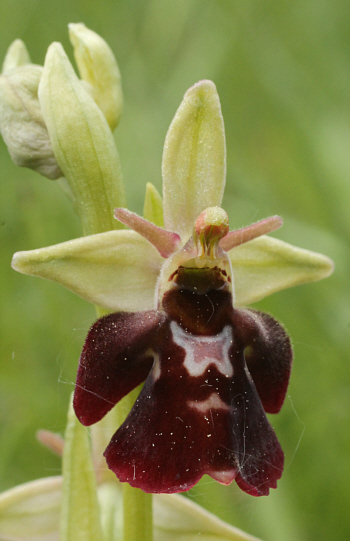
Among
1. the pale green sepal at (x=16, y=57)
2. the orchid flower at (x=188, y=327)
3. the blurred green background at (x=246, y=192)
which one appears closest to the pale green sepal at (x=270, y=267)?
the orchid flower at (x=188, y=327)

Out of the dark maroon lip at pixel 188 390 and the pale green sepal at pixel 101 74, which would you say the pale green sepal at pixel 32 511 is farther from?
the pale green sepal at pixel 101 74

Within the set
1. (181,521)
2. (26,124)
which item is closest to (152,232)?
(26,124)

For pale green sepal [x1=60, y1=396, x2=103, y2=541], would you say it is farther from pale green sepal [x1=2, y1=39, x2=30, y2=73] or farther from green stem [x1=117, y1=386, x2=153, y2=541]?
pale green sepal [x1=2, y1=39, x2=30, y2=73]

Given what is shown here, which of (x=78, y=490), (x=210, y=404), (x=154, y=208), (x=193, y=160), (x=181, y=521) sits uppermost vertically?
(x=193, y=160)

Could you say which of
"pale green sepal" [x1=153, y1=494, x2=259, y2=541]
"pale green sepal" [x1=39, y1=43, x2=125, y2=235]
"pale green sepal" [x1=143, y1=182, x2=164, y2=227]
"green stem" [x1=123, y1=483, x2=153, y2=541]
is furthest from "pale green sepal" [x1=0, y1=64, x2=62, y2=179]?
"pale green sepal" [x1=153, y1=494, x2=259, y2=541]

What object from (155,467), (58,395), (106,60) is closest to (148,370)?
(155,467)

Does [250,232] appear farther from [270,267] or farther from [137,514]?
[137,514]

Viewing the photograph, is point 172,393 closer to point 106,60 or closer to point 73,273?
point 73,273
